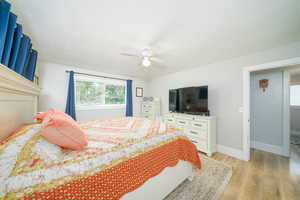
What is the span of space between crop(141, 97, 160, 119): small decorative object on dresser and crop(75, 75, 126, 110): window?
883mm

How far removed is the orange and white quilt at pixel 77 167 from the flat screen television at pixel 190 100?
1.95m

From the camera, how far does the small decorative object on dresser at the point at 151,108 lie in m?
4.07

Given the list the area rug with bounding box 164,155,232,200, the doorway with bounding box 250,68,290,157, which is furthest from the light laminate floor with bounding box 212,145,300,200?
the doorway with bounding box 250,68,290,157

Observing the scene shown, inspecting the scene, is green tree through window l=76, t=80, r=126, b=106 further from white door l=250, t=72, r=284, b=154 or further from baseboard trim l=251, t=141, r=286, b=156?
baseboard trim l=251, t=141, r=286, b=156

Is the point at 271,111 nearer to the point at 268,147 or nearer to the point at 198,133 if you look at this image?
the point at 268,147

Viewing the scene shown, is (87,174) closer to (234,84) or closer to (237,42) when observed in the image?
(237,42)

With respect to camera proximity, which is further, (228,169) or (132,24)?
(228,169)

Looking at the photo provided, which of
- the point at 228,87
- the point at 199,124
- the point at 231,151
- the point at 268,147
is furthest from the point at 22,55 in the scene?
the point at 268,147

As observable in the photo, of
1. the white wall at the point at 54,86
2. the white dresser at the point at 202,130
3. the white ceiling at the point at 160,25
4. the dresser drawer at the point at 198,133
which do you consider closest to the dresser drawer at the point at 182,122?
the white dresser at the point at 202,130

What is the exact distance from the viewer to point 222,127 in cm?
271

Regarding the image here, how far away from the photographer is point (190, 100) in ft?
9.89

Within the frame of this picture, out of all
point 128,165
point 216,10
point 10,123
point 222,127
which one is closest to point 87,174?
point 128,165

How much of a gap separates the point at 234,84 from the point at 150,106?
8.68 feet

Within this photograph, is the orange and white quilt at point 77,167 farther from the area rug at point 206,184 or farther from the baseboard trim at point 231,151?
the baseboard trim at point 231,151
